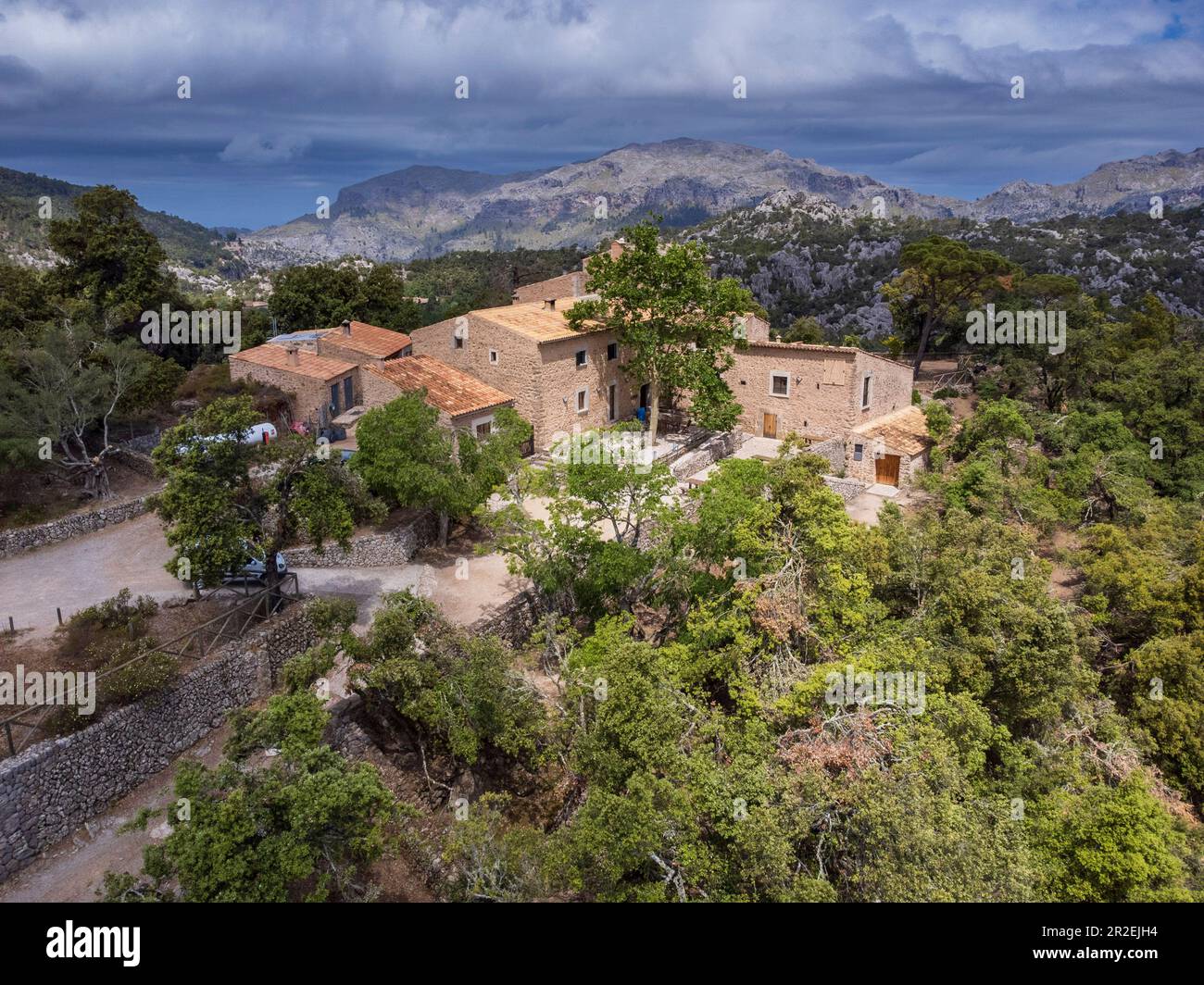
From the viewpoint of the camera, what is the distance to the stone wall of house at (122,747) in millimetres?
15891

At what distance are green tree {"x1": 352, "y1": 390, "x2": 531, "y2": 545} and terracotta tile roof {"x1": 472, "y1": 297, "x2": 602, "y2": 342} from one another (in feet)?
Answer: 30.6

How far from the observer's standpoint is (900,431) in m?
37.7

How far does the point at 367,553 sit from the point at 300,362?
1642 centimetres

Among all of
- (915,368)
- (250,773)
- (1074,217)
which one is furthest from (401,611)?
(1074,217)

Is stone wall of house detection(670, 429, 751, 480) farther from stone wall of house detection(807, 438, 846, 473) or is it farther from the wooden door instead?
the wooden door

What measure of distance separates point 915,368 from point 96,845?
1990 inches

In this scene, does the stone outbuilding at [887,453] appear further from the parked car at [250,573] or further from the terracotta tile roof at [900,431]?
the parked car at [250,573]

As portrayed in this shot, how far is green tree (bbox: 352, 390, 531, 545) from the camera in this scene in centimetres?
2517

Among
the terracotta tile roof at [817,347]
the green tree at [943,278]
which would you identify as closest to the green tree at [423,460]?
the terracotta tile roof at [817,347]

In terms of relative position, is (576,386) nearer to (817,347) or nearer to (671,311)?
(671,311)

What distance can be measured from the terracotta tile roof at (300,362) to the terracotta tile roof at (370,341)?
1.27 m

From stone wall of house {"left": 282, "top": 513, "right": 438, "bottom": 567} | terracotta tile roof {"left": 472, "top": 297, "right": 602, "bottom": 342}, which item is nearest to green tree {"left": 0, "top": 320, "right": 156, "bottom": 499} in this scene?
stone wall of house {"left": 282, "top": 513, "right": 438, "bottom": 567}

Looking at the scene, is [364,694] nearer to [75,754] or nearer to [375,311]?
[75,754]
